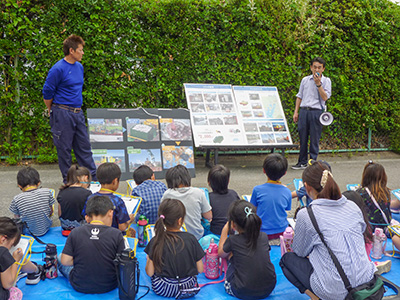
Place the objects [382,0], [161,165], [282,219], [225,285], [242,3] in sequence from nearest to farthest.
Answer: [225,285], [282,219], [161,165], [242,3], [382,0]

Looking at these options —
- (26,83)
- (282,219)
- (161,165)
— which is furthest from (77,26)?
(282,219)

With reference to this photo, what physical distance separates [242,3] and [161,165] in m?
3.74

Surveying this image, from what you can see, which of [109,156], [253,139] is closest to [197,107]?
[253,139]

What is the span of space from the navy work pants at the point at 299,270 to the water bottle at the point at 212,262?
621 mm

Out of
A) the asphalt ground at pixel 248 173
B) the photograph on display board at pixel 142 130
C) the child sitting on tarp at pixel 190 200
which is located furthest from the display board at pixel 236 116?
the child sitting on tarp at pixel 190 200

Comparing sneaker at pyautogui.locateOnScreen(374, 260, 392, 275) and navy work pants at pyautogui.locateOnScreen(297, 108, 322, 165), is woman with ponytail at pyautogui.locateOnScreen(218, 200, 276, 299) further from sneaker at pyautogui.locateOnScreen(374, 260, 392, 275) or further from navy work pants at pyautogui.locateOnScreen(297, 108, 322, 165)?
navy work pants at pyautogui.locateOnScreen(297, 108, 322, 165)

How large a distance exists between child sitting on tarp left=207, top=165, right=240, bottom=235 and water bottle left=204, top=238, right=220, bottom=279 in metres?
0.54

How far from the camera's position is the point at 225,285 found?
3.39 m

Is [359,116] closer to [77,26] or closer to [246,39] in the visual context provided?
[246,39]

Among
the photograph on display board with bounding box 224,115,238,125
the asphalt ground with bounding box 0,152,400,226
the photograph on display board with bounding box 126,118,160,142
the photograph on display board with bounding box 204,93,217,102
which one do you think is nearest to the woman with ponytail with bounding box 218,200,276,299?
the asphalt ground with bounding box 0,152,400,226

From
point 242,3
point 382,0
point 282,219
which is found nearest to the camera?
A: point 282,219

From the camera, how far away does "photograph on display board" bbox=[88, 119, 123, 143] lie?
252 inches

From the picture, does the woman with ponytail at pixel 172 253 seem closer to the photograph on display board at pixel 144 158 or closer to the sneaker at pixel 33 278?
the sneaker at pixel 33 278

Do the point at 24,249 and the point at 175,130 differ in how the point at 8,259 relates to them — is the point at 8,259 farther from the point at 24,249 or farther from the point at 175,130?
the point at 175,130
